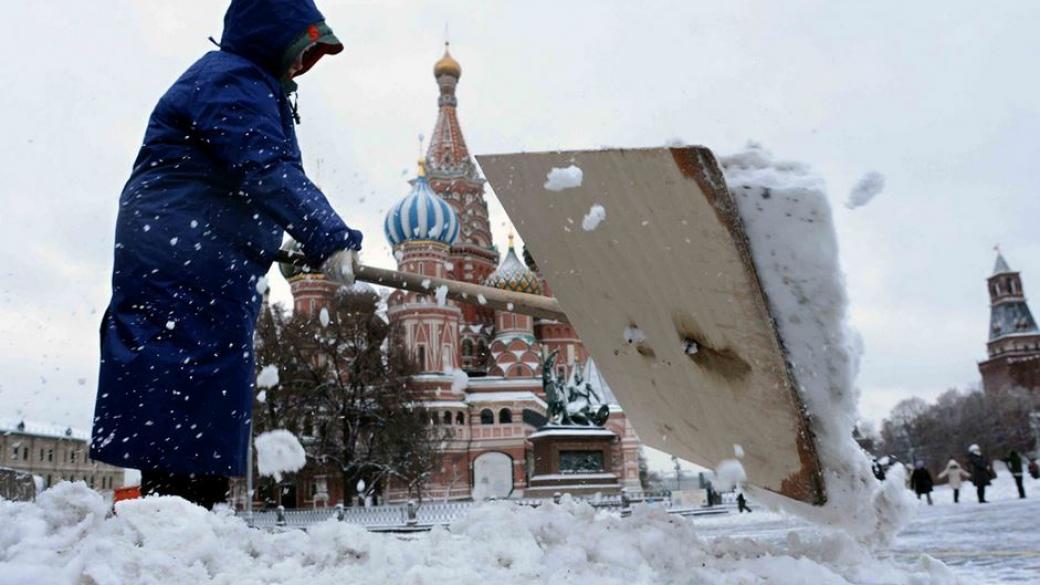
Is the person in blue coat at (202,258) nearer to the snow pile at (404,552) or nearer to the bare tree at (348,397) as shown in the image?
the snow pile at (404,552)

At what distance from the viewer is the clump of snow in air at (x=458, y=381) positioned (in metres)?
37.4

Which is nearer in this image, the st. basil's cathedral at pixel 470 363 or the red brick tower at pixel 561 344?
the st. basil's cathedral at pixel 470 363

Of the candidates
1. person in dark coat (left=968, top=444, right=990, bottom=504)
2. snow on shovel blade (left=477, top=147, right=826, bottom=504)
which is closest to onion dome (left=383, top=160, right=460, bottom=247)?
person in dark coat (left=968, top=444, right=990, bottom=504)

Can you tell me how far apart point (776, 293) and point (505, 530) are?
1.01 metres

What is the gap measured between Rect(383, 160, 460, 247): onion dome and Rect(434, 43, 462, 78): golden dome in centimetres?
1784

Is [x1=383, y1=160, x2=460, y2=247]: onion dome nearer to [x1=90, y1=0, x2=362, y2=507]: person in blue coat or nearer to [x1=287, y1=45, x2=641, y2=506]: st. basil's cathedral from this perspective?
[x1=287, y1=45, x2=641, y2=506]: st. basil's cathedral

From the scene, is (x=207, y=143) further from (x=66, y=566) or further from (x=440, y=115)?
(x=440, y=115)

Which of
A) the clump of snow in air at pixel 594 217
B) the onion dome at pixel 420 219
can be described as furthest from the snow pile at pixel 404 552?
the onion dome at pixel 420 219

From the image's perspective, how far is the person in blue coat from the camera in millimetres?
2205

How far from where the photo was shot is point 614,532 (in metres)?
2.38

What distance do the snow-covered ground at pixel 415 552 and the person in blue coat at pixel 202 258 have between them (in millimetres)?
200

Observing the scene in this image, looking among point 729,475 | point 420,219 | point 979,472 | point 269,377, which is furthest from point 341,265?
point 420,219

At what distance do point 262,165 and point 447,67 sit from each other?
186 feet

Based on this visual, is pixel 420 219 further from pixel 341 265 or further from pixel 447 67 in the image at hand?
pixel 341 265
